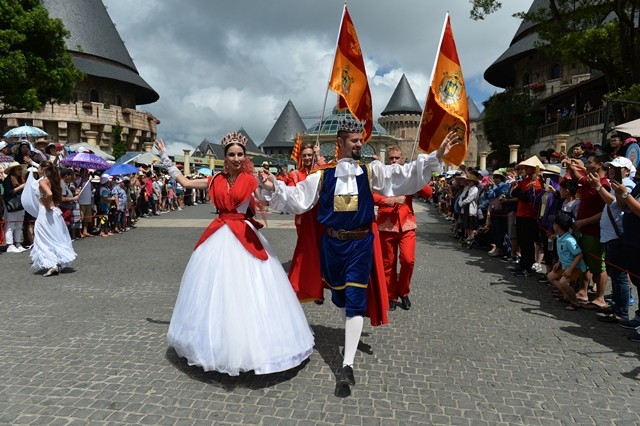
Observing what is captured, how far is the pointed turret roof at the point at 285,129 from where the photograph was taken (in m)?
117

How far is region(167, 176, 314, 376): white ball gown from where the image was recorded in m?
3.46

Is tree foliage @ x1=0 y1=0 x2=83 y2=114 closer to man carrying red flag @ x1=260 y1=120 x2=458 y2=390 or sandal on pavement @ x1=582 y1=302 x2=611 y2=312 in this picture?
man carrying red flag @ x1=260 y1=120 x2=458 y2=390

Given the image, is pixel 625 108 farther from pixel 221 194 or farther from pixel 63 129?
pixel 63 129

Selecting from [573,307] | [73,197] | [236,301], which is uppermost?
[73,197]

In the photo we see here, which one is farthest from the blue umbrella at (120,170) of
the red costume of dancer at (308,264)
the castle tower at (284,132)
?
the castle tower at (284,132)

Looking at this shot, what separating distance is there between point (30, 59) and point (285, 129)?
324 ft

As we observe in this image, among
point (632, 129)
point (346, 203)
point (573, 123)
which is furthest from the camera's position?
point (573, 123)

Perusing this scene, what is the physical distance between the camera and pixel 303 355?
3.75 meters

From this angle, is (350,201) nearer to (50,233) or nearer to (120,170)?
(50,233)

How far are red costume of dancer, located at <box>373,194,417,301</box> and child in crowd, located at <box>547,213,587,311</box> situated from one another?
2.00 m

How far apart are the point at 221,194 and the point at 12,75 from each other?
20.7 metres

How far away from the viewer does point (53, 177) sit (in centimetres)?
759

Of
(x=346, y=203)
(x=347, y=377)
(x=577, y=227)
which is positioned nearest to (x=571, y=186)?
(x=577, y=227)

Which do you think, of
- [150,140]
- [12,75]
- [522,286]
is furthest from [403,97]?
[522,286]
